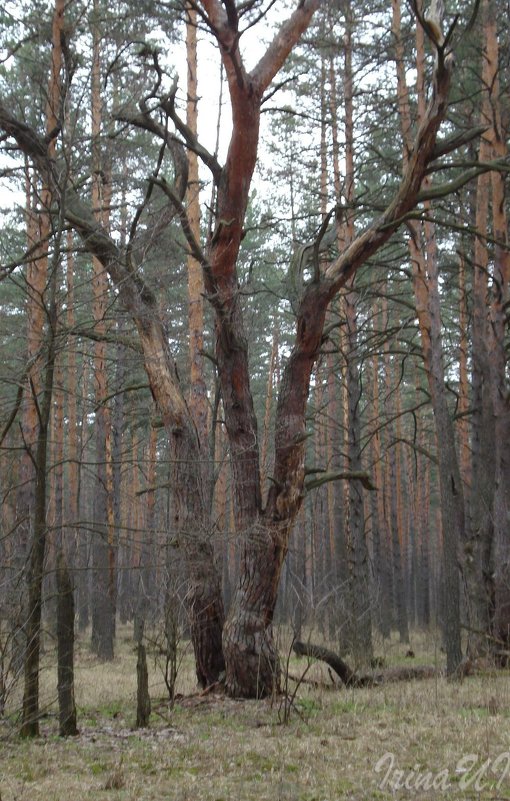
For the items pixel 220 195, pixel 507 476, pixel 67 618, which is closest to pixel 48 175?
pixel 220 195

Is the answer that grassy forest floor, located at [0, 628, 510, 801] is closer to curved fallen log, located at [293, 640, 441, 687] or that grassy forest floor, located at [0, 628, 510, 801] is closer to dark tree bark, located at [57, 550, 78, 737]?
dark tree bark, located at [57, 550, 78, 737]

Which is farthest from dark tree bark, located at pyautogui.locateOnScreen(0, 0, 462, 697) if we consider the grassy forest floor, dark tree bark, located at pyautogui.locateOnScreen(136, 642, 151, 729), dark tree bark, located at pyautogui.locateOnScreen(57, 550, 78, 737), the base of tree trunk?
dark tree bark, located at pyautogui.locateOnScreen(57, 550, 78, 737)

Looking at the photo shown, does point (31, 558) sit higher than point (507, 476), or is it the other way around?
point (507, 476)

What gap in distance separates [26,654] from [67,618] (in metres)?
0.67

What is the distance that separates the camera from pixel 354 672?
984 centimetres

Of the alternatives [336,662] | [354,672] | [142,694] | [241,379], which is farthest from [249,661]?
[241,379]

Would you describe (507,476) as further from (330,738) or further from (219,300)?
(330,738)

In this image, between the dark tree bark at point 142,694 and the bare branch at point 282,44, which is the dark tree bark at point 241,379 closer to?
the bare branch at point 282,44

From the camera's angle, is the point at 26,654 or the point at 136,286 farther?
the point at 136,286

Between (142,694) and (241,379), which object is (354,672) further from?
(241,379)

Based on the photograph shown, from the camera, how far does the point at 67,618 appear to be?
23.0 feet

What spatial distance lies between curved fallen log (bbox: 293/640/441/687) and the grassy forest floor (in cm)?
52

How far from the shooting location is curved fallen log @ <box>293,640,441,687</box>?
30.3 feet

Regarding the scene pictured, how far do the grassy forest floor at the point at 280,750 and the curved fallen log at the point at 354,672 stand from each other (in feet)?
1.71
